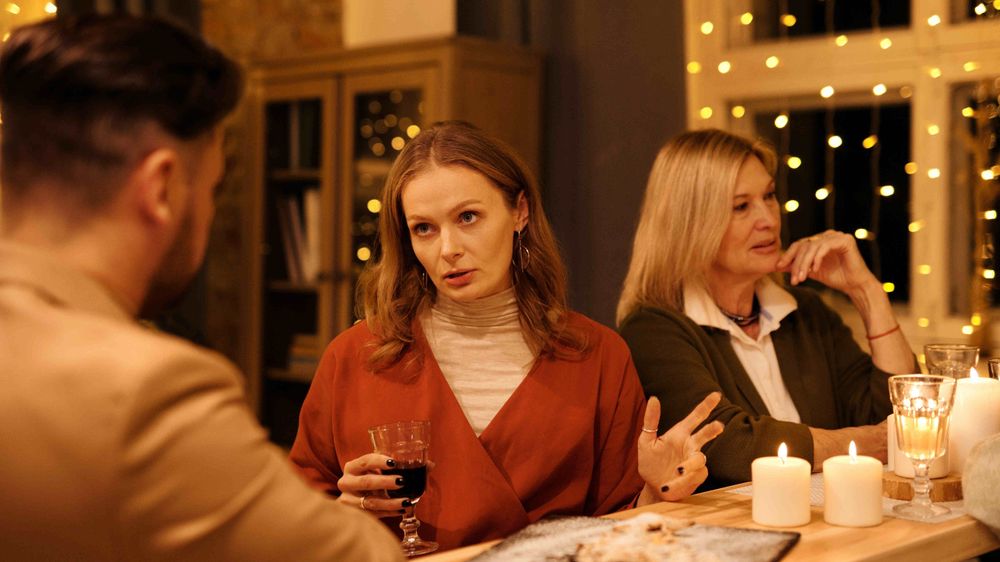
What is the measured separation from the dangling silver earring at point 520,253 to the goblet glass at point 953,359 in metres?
0.74

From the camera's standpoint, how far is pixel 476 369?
1983 millimetres

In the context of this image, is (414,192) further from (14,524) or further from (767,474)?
(14,524)

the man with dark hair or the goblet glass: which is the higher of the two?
the man with dark hair

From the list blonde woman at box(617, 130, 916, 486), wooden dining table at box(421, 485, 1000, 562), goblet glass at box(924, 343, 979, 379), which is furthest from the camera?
blonde woman at box(617, 130, 916, 486)

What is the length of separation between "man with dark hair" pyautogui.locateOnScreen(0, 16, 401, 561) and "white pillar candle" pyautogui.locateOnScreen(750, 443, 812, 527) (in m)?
0.65

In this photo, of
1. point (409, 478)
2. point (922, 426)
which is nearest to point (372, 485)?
point (409, 478)

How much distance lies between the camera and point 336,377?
77.5 inches

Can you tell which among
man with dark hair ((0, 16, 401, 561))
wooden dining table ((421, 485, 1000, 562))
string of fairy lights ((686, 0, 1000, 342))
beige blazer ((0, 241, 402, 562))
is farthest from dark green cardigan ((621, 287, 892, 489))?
beige blazer ((0, 241, 402, 562))

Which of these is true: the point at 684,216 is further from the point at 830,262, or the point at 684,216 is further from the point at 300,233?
the point at 300,233

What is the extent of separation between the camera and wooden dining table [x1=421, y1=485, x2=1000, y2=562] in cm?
137

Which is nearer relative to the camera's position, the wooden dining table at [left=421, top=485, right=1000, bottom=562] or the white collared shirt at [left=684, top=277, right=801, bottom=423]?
the wooden dining table at [left=421, top=485, right=1000, bottom=562]

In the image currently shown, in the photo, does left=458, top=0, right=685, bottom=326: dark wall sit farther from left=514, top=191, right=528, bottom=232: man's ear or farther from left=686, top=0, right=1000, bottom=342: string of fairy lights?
left=514, top=191, right=528, bottom=232: man's ear

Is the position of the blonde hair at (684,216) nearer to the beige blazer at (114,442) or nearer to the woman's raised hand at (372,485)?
the woman's raised hand at (372,485)

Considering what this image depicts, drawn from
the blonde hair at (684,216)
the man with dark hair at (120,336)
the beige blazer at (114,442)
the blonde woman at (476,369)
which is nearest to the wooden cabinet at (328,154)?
the blonde hair at (684,216)
